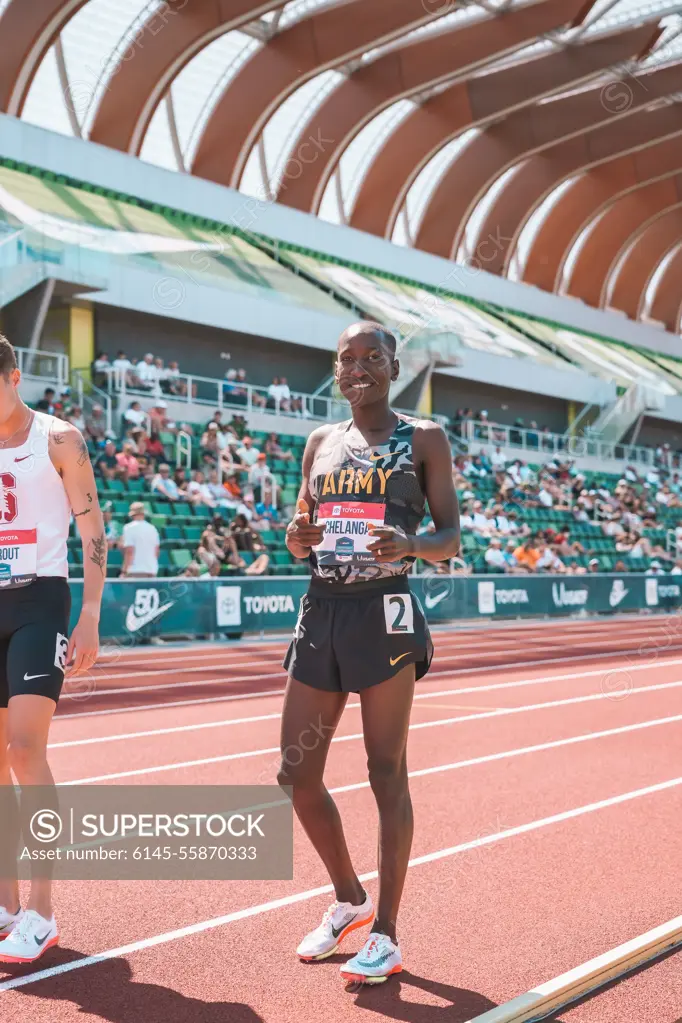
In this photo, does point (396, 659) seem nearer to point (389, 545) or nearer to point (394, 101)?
point (389, 545)

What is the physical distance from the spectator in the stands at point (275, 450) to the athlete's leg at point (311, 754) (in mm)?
21638

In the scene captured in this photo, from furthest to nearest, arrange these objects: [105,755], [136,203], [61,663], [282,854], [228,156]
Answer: [228,156] < [136,203] < [105,755] < [282,854] < [61,663]

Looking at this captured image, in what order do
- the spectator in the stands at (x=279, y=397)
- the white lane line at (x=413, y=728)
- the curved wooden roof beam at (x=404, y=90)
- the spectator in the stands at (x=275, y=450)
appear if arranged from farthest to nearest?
the curved wooden roof beam at (x=404, y=90), the spectator in the stands at (x=279, y=397), the spectator in the stands at (x=275, y=450), the white lane line at (x=413, y=728)

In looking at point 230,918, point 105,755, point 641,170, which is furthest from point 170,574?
point 641,170

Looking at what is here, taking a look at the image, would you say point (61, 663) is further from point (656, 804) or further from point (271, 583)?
point (271, 583)

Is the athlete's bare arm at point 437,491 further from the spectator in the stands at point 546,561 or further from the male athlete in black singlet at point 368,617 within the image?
the spectator in the stands at point 546,561

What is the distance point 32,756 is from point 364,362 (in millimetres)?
1747

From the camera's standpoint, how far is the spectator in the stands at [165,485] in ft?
68.8

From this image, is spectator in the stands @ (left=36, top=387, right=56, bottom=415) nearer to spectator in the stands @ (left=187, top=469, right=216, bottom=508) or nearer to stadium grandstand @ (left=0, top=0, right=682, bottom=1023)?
stadium grandstand @ (left=0, top=0, right=682, bottom=1023)

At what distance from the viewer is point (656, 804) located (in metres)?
7.27

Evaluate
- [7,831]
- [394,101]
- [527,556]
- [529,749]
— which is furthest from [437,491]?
[394,101]

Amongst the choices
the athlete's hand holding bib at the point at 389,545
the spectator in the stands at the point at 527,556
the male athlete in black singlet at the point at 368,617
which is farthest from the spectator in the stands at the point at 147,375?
the athlete's hand holding bib at the point at 389,545

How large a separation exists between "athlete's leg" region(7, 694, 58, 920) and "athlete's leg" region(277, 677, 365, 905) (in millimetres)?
805

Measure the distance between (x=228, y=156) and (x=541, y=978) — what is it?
1299 inches
